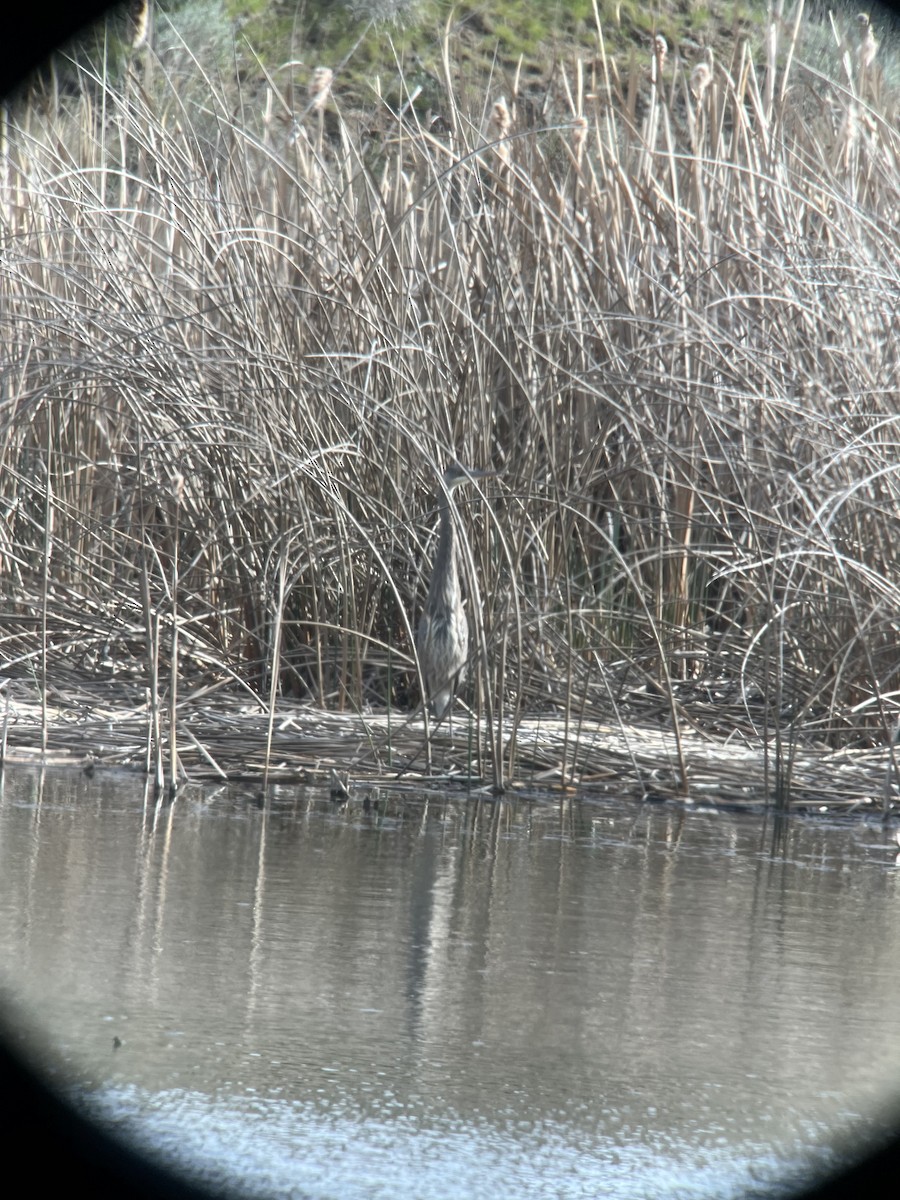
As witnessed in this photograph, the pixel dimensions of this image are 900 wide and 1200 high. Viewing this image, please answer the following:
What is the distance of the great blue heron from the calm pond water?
2.65 feet

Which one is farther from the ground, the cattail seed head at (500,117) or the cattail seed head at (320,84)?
the cattail seed head at (320,84)

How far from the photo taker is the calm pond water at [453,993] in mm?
1994

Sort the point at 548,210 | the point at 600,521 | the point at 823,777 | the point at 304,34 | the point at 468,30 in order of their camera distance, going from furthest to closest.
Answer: the point at 468,30 → the point at 304,34 → the point at 600,521 → the point at 548,210 → the point at 823,777

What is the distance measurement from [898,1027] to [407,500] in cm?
304

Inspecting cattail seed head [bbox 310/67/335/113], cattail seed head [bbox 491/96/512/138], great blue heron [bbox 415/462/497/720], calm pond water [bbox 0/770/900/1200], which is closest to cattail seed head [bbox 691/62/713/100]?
cattail seed head [bbox 491/96/512/138]

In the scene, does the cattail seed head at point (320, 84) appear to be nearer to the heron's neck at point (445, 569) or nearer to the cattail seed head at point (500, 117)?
the cattail seed head at point (500, 117)

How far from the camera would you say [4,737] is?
14.0ft

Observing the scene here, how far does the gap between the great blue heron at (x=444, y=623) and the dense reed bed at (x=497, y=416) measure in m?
0.10

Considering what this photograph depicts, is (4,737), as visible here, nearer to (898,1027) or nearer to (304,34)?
(898,1027)

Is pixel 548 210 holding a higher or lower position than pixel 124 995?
higher

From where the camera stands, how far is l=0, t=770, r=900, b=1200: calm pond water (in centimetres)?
199

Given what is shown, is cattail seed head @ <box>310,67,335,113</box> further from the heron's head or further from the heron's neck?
the heron's neck

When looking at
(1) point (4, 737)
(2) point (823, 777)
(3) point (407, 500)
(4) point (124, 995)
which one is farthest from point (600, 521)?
(4) point (124, 995)

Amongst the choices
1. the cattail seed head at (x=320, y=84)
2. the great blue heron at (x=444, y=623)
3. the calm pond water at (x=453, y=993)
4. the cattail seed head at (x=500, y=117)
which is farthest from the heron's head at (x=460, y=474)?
the cattail seed head at (x=320, y=84)
